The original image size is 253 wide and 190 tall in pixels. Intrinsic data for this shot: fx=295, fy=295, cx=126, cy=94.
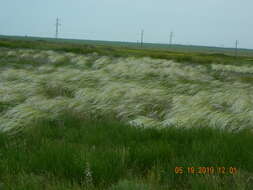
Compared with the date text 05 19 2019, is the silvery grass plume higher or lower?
higher

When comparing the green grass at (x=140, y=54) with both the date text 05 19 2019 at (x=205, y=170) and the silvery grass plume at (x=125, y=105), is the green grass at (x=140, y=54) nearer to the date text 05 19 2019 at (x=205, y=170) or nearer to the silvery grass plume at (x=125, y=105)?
the silvery grass plume at (x=125, y=105)

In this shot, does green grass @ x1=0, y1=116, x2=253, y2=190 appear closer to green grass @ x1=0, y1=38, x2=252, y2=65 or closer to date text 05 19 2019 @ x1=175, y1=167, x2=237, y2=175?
date text 05 19 2019 @ x1=175, y1=167, x2=237, y2=175

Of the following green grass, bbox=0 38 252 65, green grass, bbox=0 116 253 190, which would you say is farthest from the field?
green grass, bbox=0 38 252 65

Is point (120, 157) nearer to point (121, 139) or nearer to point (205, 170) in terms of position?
point (121, 139)

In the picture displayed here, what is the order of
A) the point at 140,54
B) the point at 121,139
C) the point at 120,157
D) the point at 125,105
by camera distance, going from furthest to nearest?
the point at 140,54
the point at 125,105
the point at 121,139
the point at 120,157

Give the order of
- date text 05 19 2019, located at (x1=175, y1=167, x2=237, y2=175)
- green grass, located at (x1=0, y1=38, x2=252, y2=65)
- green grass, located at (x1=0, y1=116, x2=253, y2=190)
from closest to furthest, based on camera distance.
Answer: green grass, located at (x1=0, y1=116, x2=253, y2=190), date text 05 19 2019, located at (x1=175, y1=167, x2=237, y2=175), green grass, located at (x1=0, y1=38, x2=252, y2=65)

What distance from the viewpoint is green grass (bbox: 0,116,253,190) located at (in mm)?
2717

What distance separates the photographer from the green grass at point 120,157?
2717mm

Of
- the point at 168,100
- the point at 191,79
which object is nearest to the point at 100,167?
the point at 168,100

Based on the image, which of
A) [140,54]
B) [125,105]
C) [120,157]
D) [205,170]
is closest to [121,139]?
[120,157]

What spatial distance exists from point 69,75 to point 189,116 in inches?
177

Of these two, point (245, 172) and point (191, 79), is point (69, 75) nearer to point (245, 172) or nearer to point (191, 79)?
point (191, 79)

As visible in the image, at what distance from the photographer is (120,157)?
3.12 metres

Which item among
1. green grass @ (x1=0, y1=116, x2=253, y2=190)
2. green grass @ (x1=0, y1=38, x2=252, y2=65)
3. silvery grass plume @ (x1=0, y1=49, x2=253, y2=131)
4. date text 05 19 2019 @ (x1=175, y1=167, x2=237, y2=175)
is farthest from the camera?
green grass @ (x1=0, y1=38, x2=252, y2=65)
